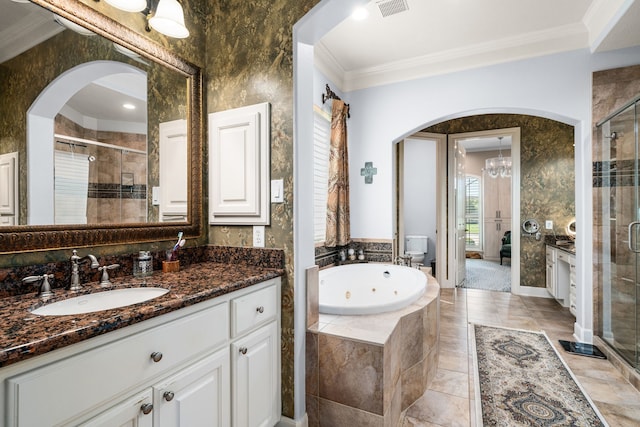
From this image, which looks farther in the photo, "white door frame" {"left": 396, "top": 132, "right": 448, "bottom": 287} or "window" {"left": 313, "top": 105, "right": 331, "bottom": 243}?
"white door frame" {"left": 396, "top": 132, "right": 448, "bottom": 287}

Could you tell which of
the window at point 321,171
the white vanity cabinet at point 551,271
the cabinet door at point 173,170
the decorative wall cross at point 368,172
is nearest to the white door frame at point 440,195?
the decorative wall cross at point 368,172

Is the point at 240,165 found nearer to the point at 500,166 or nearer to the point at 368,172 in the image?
the point at 368,172

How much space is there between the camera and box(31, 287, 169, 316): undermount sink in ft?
3.67

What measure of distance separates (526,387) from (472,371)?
1.13 feet

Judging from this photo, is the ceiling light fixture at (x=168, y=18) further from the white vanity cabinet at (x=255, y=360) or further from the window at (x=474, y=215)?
the window at (x=474, y=215)

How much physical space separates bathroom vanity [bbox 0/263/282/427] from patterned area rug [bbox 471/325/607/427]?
139 cm

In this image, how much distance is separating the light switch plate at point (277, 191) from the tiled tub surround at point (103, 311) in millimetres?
381

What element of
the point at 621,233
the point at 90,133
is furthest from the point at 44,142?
the point at 621,233

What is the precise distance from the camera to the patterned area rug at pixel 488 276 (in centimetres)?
510

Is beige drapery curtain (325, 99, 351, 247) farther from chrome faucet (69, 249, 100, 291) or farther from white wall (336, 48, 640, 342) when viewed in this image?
chrome faucet (69, 249, 100, 291)

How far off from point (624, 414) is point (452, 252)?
3036 millimetres

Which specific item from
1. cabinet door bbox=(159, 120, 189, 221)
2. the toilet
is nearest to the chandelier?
the toilet

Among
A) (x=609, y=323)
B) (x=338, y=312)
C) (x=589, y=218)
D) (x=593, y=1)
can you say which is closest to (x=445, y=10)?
(x=593, y=1)

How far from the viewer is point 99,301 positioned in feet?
4.15
